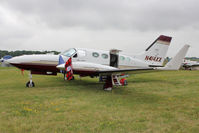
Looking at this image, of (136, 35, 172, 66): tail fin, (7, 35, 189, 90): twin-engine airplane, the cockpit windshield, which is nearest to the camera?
(7, 35, 189, 90): twin-engine airplane

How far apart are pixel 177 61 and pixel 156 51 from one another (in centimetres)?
741

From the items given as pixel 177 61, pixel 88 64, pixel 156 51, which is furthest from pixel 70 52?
pixel 156 51

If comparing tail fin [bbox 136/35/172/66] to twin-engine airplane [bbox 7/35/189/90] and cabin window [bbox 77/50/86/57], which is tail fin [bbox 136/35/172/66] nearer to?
twin-engine airplane [bbox 7/35/189/90]

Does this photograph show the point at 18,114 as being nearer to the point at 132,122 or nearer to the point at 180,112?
the point at 132,122

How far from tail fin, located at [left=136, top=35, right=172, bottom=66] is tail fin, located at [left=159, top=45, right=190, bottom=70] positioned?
6687 mm

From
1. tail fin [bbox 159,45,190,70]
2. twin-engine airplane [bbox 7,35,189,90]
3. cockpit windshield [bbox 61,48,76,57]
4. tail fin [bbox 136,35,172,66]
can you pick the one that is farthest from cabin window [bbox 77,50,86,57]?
tail fin [bbox 136,35,172,66]

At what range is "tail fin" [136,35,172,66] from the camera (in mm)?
14924

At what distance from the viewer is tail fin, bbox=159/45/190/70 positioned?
7886 mm

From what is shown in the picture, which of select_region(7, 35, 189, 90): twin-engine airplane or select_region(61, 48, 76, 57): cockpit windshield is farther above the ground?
select_region(61, 48, 76, 57): cockpit windshield

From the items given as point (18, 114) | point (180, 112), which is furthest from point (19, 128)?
point (180, 112)

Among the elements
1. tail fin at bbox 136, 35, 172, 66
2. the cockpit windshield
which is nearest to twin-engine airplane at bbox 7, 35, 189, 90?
the cockpit windshield

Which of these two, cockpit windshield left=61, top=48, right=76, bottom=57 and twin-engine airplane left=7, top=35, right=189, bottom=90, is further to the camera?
cockpit windshield left=61, top=48, right=76, bottom=57

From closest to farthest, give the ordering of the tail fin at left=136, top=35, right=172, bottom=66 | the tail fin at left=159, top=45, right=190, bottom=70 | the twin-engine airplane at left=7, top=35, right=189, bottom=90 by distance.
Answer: the tail fin at left=159, top=45, right=190, bottom=70 < the twin-engine airplane at left=7, top=35, right=189, bottom=90 < the tail fin at left=136, top=35, right=172, bottom=66

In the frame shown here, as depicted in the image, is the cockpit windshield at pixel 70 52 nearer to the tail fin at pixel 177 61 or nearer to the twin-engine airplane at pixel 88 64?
the twin-engine airplane at pixel 88 64
